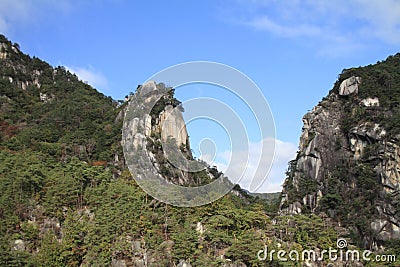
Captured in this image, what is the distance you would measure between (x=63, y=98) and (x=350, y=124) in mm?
24528

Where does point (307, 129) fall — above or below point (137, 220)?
above

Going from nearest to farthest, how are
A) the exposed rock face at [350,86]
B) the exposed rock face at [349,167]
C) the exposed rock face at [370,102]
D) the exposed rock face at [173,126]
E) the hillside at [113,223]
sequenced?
the hillside at [113,223] < the exposed rock face at [349,167] < the exposed rock face at [173,126] < the exposed rock face at [370,102] < the exposed rock face at [350,86]

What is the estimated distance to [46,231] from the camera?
2100 cm

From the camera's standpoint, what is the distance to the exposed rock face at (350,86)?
35.7 metres

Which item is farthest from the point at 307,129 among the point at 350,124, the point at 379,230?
the point at 379,230

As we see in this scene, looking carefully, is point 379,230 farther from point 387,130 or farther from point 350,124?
point 350,124

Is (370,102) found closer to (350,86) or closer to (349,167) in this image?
(350,86)

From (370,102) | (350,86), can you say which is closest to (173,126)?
(350,86)

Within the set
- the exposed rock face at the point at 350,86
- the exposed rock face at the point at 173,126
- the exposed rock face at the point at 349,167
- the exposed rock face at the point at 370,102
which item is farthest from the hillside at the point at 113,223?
the exposed rock face at the point at 350,86

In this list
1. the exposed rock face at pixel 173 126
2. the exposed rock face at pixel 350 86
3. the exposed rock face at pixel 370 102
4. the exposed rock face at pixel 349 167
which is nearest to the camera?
the exposed rock face at pixel 349 167

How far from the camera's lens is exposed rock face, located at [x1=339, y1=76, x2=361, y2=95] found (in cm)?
3566

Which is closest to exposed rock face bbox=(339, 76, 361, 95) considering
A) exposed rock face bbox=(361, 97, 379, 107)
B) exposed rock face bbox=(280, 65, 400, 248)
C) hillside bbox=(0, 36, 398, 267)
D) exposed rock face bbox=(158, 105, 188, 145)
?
→ exposed rock face bbox=(280, 65, 400, 248)

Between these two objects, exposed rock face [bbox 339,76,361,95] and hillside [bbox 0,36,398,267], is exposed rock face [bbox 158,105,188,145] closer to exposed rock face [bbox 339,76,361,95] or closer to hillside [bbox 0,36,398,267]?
hillside [bbox 0,36,398,267]

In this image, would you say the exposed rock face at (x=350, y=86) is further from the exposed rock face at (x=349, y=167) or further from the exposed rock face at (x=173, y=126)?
the exposed rock face at (x=173, y=126)
